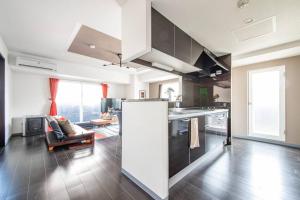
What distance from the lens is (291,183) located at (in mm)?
1674

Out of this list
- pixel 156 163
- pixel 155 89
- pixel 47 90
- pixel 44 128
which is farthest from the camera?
pixel 155 89

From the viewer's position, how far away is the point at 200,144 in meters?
2.09

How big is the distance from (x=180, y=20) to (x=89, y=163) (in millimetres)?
2832

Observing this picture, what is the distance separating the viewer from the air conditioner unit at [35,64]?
3.58 meters

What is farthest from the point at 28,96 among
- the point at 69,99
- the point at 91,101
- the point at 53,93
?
the point at 91,101

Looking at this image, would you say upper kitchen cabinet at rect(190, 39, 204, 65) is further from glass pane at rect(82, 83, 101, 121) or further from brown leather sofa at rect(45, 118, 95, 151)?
glass pane at rect(82, 83, 101, 121)

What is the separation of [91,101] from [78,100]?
1.83 ft

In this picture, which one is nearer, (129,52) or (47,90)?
(129,52)

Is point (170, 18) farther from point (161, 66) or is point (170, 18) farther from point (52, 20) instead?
point (52, 20)

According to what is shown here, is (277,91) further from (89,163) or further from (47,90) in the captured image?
(47,90)

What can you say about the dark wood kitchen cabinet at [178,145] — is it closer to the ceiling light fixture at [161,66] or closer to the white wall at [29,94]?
the ceiling light fixture at [161,66]

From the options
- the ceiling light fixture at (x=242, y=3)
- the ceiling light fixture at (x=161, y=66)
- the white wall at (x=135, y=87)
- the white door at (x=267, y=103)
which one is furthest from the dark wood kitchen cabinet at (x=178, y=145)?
the white wall at (x=135, y=87)

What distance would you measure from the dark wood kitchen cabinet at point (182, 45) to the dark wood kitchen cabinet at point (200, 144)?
107 cm

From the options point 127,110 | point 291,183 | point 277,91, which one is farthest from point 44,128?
point 277,91
